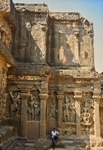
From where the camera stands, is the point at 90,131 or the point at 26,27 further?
the point at 26,27

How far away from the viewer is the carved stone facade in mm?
12609

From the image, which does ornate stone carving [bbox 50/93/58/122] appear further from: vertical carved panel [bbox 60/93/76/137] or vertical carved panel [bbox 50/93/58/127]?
vertical carved panel [bbox 60/93/76/137]

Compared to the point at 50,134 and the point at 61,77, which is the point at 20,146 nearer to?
the point at 50,134

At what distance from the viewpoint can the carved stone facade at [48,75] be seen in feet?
41.4

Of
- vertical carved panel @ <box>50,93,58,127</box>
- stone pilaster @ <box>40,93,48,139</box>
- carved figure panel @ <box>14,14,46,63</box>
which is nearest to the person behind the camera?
stone pilaster @ <box>40,93,48,139</box>

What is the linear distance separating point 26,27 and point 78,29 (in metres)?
3.58

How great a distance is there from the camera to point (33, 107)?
12766 mm

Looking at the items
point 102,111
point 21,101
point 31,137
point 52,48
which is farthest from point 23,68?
point 102,111

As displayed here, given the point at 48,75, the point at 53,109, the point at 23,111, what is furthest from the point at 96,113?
the point at 23,111

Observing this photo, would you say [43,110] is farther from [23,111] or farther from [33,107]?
[23,111]

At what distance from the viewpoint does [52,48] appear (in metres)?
14.6

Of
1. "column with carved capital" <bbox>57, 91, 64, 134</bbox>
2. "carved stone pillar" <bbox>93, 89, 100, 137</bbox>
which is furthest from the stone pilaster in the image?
"carved stone pillar" <bbox>93, 89, 100, 137</bbox>

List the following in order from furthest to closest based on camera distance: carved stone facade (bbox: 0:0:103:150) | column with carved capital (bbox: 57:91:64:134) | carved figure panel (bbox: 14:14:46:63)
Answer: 1. carved figure panel (bbox: 14:14:46:63)
2. column with carved capital (bbox: 57:91:64:134)
3. carved stone facade (bbox: 0:0:103:150)

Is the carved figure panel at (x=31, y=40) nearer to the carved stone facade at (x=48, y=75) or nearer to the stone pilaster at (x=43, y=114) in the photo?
the carved stone facade at (x=48, y=75)
